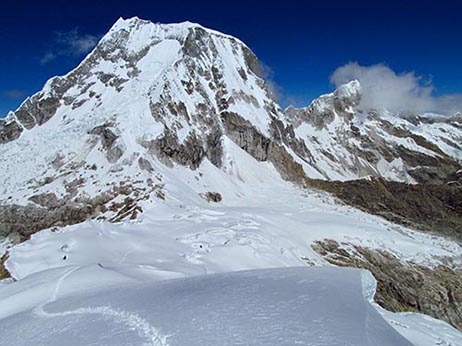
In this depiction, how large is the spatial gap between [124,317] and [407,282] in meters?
21.3

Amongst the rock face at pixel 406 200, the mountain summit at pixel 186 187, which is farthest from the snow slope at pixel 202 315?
the rock face at pixel 406 200

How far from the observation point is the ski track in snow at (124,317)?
325 inches

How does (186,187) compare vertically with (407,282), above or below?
above

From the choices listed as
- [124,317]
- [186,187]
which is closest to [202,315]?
[124,317]

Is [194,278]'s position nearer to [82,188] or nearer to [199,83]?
[82,188]

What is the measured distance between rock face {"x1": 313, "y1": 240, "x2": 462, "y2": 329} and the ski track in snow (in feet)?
55.1

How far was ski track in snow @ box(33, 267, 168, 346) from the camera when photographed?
8258 millimetres

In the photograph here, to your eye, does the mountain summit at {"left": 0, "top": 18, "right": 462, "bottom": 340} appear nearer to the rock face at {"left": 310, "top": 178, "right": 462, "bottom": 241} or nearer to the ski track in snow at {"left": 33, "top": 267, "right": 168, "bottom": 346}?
the rock face at {"left": 310, "top": 178, "right": 462, "bottom": 241}

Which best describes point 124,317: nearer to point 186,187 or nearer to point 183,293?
point 183,293

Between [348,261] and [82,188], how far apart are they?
24321 millimetres

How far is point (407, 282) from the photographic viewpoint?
86.4 feet

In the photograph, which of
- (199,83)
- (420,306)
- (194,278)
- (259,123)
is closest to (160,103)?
(199,83)

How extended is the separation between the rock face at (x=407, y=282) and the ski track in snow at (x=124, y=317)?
16806 millimetres

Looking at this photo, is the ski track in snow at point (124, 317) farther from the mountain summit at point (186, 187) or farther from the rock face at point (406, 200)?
the rock face at point (406, 200)
